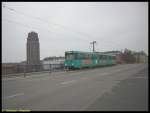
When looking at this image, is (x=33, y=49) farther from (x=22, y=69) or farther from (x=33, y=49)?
(x=22, y=69)

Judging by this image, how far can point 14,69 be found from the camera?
33781 mm

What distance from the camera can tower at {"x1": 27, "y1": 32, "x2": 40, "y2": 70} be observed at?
71919mm

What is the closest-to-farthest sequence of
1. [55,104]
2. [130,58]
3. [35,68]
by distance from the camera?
[55,104] < [35,68] < [130,58]

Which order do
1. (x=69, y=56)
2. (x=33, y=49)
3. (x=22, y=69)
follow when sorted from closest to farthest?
(x=22, y=69) < (x=69, y=56) < (x=33, y=49)

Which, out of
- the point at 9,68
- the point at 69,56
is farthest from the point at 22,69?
the point at 69,56

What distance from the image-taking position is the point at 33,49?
72.3 meters

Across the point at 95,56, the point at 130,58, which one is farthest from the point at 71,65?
the point at 130,58


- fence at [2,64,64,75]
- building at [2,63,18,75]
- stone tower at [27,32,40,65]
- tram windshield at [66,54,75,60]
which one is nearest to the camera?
building at [2,63,18,75]

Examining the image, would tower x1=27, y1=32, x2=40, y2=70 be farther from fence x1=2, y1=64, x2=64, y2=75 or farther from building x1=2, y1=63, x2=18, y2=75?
building x1=2, y1=63, x2=18, y2=75

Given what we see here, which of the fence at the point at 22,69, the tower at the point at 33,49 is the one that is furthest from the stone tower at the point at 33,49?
the fence at the point at 22,69

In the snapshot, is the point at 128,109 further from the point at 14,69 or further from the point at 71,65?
the point at 71,65

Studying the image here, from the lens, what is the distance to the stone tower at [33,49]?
7192 centimetres

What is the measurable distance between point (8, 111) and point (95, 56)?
164ft

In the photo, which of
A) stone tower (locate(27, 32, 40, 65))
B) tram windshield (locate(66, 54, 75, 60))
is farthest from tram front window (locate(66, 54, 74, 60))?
stone tower (locate(27, 32, 40, 65))
